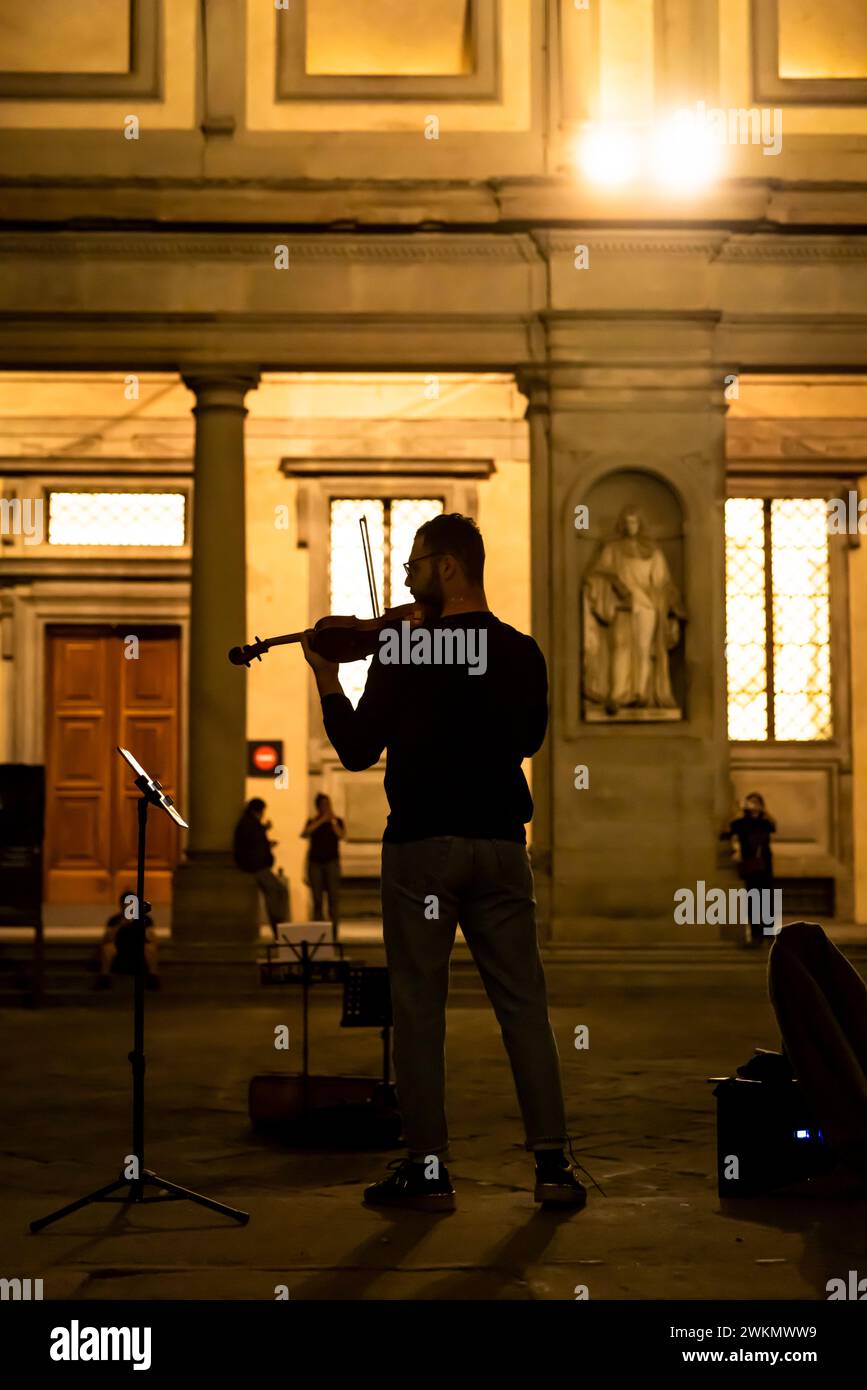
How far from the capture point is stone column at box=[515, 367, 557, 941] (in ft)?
53.9

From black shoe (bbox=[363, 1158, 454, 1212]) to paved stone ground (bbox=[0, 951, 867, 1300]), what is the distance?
0.22ft

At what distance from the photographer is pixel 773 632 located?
20.6 meters

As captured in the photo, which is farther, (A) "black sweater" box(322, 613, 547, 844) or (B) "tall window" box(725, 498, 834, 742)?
(B) "tall window" box(725, 498, 834, 742)

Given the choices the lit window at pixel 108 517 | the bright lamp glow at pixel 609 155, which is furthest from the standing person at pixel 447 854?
the lit window at pixel 108 517

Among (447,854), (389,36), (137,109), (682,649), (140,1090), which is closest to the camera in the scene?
(447,854)

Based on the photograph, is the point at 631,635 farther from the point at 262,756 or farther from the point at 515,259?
the point at 262,756

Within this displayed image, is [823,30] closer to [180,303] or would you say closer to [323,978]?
[180,303]

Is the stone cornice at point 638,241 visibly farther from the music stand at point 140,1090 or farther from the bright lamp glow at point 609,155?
the music stand at point 140,1090

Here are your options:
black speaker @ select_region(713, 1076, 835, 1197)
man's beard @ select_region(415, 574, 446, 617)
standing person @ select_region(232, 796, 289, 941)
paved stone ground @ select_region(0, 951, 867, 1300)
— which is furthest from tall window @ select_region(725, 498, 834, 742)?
man's beard @ select_region(415, 574, 446, 617)

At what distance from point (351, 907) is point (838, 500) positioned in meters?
7.15

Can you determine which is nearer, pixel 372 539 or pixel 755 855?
pixel 755 855

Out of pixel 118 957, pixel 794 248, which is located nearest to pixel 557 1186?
pixel 118 957

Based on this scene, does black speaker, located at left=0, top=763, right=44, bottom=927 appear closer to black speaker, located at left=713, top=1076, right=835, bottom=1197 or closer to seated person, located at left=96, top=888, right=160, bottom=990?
seated person, located at left=96, top=888, right=160, bottom=990

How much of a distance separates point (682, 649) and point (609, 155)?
14.9 feet
